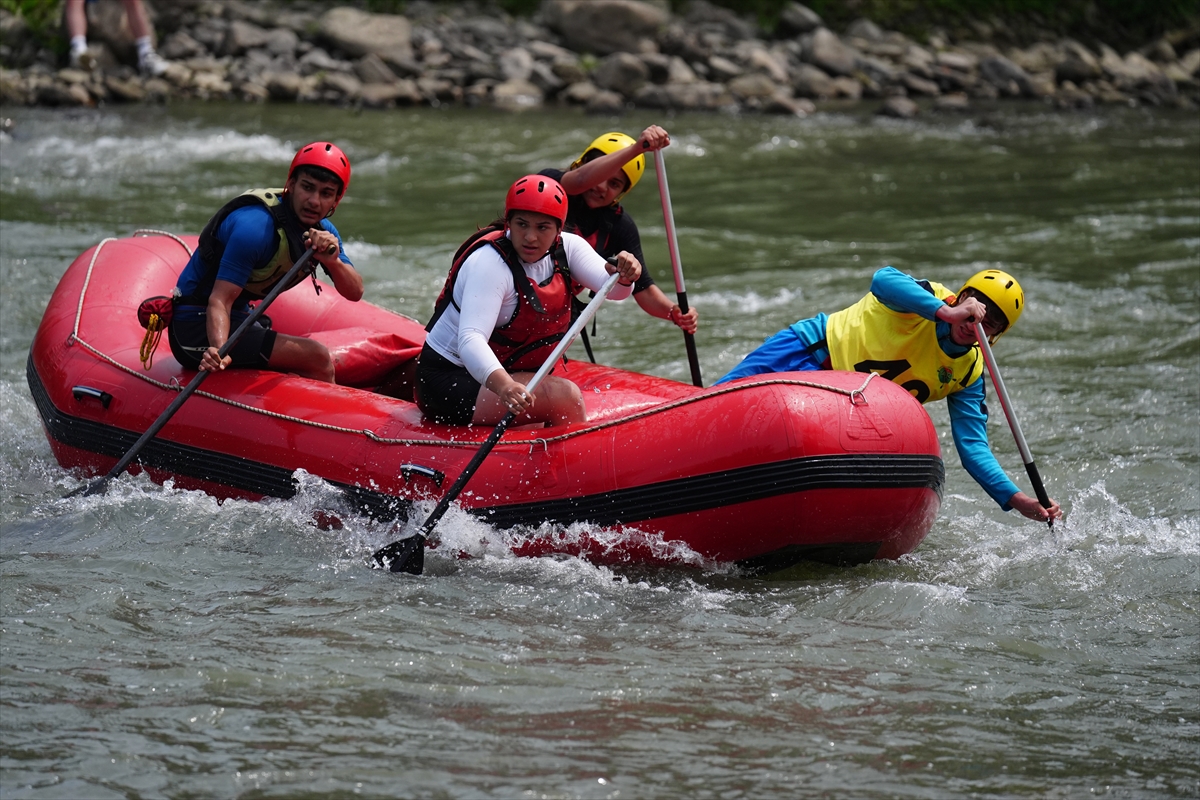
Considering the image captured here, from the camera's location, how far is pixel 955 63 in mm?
20656

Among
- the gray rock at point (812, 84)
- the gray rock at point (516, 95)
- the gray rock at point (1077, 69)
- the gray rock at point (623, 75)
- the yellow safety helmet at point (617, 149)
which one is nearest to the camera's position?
the yellow safety helmet at point (617, 149)

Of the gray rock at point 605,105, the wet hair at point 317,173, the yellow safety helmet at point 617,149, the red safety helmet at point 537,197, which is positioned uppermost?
the yellow safety helmet at point 617,149

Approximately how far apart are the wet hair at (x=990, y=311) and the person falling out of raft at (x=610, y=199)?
4.49 ft

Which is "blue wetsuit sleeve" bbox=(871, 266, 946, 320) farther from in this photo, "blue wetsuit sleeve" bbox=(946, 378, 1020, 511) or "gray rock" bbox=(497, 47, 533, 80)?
"gray rock" bbox=(497, 47, 533, 80)

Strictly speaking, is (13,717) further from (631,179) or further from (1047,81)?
(1047,81)

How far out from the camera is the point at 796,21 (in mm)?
21266

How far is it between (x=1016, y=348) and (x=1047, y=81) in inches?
526

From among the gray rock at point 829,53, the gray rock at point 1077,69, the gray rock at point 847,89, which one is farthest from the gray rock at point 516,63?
the gray rock at point 1077,69

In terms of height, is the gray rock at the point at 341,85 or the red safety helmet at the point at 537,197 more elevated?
the red safety helmet at the point at 537,197

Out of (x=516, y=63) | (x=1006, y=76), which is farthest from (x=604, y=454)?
(x=1006, y=76)

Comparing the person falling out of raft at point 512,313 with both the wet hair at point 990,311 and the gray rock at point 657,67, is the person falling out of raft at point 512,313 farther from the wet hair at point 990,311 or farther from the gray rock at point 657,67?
the gray rock at point 657,67

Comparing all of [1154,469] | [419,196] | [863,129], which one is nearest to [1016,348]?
[1154,469]

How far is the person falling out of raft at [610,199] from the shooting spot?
5.93 meters

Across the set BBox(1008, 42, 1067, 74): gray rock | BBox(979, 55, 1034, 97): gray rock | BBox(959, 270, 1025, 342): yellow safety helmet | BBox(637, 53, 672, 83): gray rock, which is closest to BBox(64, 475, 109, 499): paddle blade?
BBox(959, 270, 1025, 342): yellow safety helmet
